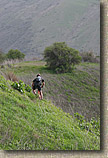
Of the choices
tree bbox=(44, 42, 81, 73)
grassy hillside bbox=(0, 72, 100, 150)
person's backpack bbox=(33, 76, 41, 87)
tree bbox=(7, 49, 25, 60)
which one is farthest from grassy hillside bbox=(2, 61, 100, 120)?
tree bbox=(7, 49, 25, 60)

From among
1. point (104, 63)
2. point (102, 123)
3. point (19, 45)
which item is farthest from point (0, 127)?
point (19, 45)

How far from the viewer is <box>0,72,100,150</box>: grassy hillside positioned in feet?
13.8

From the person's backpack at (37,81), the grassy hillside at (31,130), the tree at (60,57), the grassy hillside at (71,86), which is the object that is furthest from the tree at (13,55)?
the grassy hillside at (31,130)

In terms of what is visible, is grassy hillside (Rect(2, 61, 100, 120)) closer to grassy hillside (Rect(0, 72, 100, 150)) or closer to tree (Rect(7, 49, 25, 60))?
grassy hillside (Rect(0, 72, 100, 150))

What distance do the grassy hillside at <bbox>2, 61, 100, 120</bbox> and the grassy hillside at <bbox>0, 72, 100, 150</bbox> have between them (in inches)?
218

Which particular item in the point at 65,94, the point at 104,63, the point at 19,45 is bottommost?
the point at 65,94

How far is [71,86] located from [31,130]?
12304mm

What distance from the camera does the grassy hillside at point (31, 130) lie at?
4.21 m

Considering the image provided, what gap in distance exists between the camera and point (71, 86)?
55.3 ft

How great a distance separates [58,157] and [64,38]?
136 feet

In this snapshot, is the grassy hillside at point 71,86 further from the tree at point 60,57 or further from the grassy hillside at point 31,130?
Answer: the grassy hillside at point 31,130

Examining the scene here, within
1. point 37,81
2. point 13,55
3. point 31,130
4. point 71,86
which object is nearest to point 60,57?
point 71,86

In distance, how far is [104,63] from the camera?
443 centimetres

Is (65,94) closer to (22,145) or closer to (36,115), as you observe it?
(36,115)
